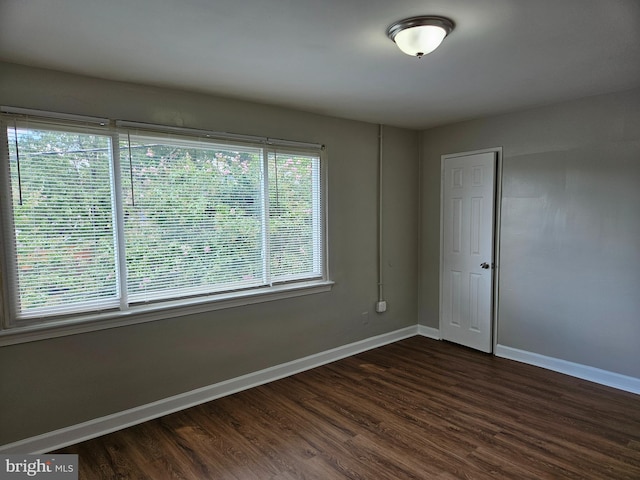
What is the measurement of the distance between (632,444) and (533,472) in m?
0.82

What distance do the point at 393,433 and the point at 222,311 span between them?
1.65 metres

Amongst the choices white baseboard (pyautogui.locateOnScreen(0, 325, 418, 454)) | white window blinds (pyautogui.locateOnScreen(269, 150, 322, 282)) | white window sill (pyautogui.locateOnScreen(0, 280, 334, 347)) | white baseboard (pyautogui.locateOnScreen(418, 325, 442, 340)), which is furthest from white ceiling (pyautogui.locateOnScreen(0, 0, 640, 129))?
white baseboard (pyautogui.locateOnScreen(418, 325, 442, 340))

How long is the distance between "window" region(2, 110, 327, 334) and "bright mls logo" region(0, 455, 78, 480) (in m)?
0.86

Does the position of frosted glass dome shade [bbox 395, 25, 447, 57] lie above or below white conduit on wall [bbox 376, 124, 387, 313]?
above

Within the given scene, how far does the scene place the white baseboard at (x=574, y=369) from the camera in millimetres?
3248

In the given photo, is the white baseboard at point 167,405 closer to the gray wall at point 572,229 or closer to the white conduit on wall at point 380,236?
the white conduit on wall at point 380,236

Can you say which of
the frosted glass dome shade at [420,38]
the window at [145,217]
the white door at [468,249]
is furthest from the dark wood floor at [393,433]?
the frosted glass dome shade at [420,38]

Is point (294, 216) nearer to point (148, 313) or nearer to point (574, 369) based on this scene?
point (148, 313)

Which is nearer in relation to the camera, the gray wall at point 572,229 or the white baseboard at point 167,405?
the white baseboard at point 167,405

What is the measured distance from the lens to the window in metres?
2.44

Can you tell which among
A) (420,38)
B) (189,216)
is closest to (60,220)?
(189,216)

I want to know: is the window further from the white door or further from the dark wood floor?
the white door

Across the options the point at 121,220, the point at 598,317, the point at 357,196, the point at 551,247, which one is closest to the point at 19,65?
the point at 121,220

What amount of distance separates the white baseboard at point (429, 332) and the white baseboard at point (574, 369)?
2.45 feet
